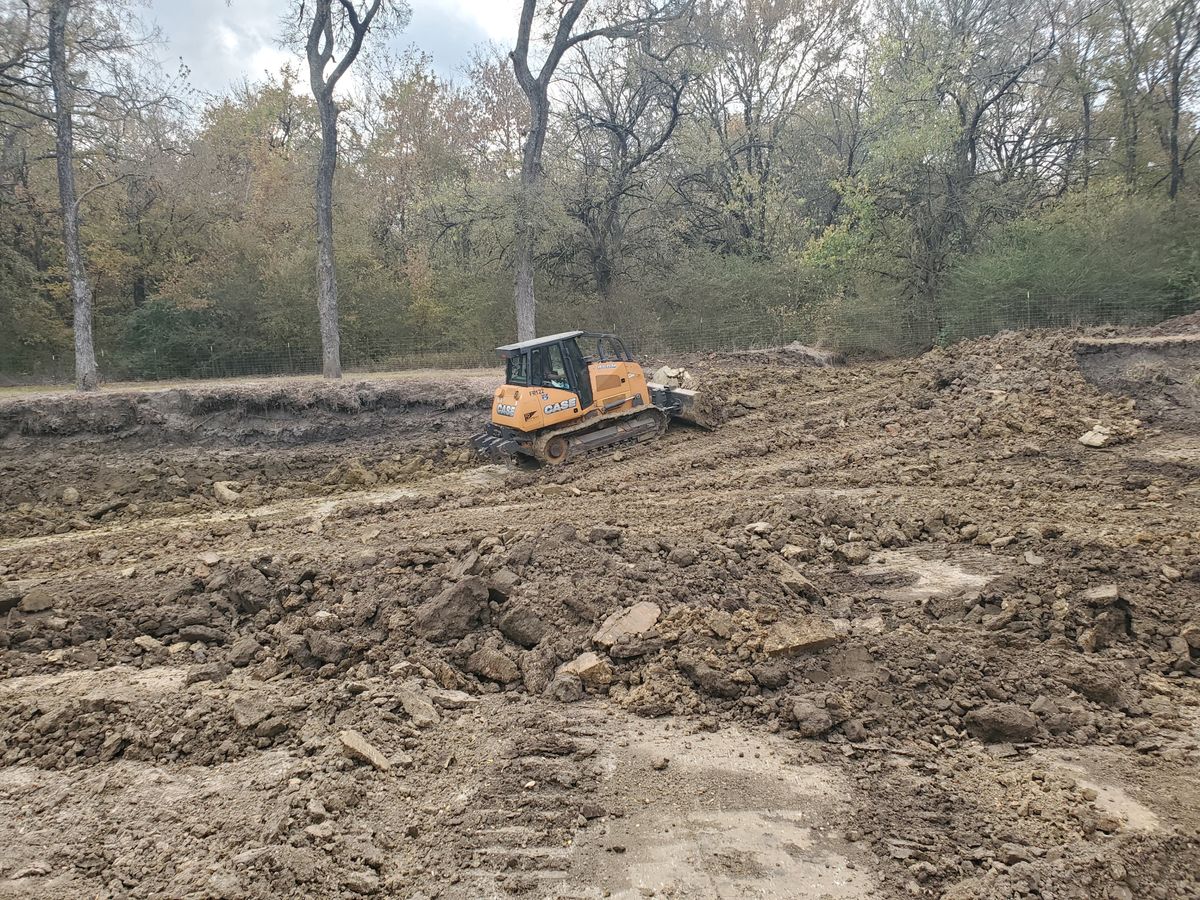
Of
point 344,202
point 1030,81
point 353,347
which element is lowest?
point 353,347

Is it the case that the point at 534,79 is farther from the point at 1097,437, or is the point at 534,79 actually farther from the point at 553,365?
the point at 1097,437

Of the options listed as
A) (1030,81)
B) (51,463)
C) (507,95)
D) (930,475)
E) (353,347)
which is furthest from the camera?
(507,95)

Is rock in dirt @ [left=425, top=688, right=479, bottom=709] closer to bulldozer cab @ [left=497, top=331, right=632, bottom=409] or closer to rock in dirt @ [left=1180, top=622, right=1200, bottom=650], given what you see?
rock in dirt @ [left=1180, top=622, right=1200, bottom=650]

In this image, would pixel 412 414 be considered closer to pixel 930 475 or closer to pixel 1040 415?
pixel 930 475

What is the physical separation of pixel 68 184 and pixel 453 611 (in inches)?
572

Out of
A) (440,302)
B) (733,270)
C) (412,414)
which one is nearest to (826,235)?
(733,270)

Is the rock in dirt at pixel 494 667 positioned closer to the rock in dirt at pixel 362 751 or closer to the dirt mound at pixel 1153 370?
the rock in dirt at pixel 362 751

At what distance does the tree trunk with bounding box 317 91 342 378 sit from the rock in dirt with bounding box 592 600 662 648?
13.2 m

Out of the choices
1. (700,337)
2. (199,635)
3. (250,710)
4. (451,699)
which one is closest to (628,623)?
(451,699)

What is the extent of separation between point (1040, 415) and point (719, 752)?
9246 mm

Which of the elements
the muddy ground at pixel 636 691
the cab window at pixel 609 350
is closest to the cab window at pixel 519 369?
the cab window at pixel 609 350

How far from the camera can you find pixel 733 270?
72.9ft

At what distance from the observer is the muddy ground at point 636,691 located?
332cm

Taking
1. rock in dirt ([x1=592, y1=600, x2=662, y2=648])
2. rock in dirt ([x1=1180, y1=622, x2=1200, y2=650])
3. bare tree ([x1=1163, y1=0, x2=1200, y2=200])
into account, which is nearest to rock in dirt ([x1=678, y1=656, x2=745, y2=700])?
rock in dirt ([x1=592, y1=600, x2=662, y2=648])
